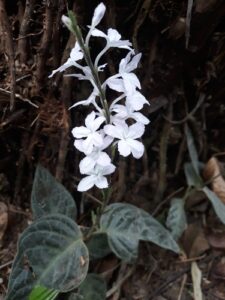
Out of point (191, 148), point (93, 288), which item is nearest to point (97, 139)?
point (93, 288)

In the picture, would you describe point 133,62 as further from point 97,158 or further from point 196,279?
point 196,279

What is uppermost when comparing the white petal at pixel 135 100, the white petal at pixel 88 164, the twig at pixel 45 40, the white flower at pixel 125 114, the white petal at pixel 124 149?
the twig at pixel 45 40

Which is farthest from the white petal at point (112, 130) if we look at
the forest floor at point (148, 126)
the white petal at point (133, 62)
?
Answer: the forest floor at point (148, 126)

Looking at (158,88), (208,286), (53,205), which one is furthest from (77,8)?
(208,286)

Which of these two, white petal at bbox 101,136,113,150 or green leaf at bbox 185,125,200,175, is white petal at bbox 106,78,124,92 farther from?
green leaf at bbox 185,125,200,175

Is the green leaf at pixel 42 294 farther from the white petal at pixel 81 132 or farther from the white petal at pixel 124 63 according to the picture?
the white petal at pixel 124 63
